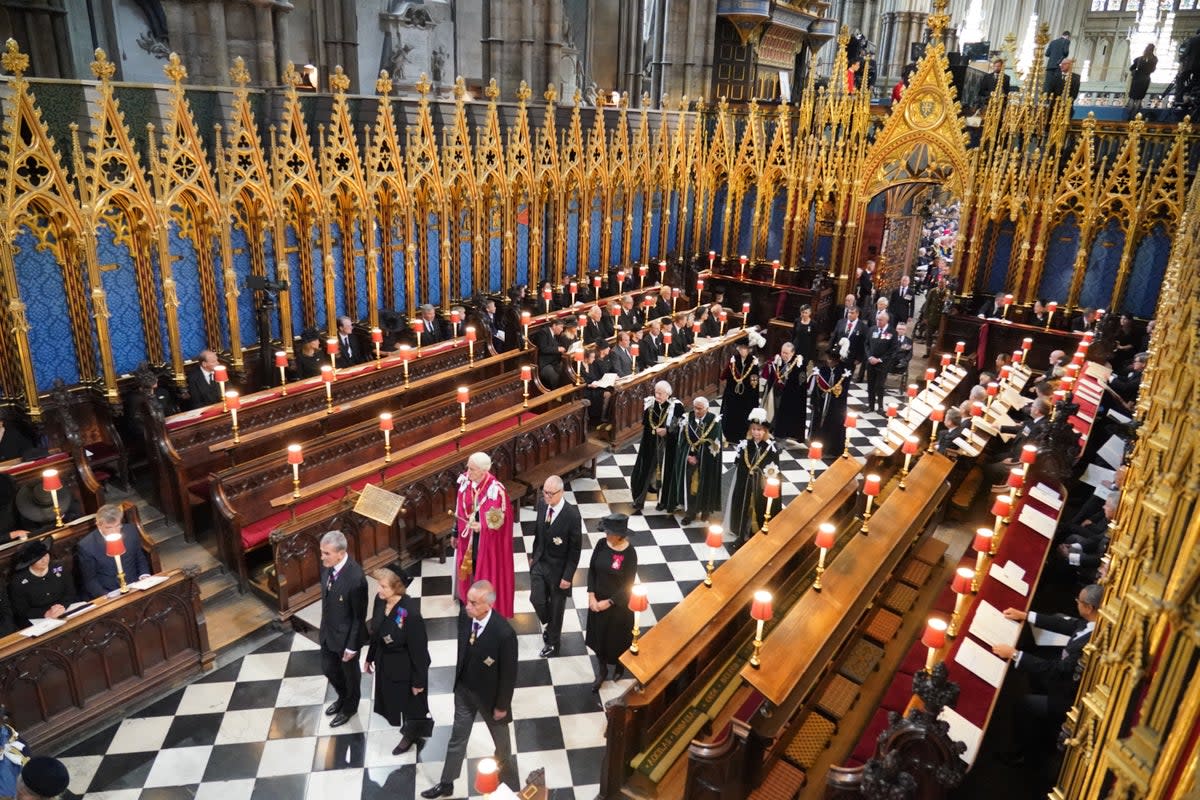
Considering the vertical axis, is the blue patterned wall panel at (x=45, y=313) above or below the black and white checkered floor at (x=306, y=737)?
above

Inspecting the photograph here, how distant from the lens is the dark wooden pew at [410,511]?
25.5 feet

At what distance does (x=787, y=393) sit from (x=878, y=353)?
2.60m

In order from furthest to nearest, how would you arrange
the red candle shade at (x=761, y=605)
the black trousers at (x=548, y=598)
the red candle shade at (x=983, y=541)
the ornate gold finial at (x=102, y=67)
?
the ornate gold finial at (x=102, y=67)
the black trousers at (x=548, y=598)
the red candle shade at (x=983, y=541)
the red candle shade at (x=761, y=605)

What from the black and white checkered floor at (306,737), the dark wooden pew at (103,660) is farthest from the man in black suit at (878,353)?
the dark wooden pew at (103,660)

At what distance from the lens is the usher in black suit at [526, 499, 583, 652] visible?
7078mm

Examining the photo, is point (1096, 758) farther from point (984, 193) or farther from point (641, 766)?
point (984, 193)

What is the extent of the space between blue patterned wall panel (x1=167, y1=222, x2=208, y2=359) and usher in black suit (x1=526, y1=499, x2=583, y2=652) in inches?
265

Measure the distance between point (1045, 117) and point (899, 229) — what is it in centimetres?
524

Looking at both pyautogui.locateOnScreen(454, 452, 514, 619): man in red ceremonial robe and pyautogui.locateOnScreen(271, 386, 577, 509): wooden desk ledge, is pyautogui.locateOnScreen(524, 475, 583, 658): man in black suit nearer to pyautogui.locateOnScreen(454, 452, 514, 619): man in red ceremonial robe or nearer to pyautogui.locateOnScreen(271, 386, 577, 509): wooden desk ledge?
pyautogui.locateOnScreen(454, 452, 514, 619): man in red ceremonial robe

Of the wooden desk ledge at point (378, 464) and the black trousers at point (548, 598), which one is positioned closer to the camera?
the black trousers at point (548, 598)

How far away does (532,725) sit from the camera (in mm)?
6758

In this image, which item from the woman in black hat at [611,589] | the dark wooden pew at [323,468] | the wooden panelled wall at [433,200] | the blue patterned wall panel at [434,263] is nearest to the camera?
the woman in black hat at [611,589]

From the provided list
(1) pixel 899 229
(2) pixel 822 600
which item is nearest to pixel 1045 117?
(1) pixel 899 229

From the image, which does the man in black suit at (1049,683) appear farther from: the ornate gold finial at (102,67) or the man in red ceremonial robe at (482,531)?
the ornate gold finial at (102,67)
